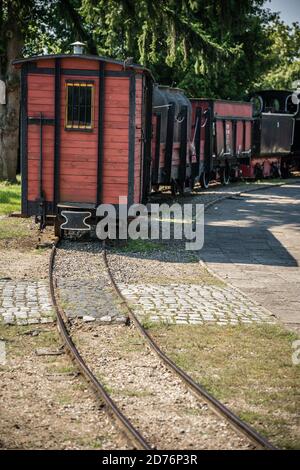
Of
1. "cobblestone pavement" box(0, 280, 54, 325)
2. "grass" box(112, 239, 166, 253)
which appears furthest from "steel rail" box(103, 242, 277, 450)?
"grass" box(112, 239, 166, 253)

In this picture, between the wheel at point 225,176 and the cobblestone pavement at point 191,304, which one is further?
the wheel at point 225,176

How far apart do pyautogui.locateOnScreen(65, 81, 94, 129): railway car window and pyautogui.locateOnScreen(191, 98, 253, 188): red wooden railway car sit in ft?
39.0

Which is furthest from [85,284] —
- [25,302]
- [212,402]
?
[212,402]

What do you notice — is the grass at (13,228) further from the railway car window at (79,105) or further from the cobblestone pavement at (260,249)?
the cobblestone pavement at (260,249)

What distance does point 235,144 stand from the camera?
1296 inches

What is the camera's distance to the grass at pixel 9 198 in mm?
21016

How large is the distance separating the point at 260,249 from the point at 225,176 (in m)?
17.0

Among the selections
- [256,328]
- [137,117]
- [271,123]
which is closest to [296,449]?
[256,328]

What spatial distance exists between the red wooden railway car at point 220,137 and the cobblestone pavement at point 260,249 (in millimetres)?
3002

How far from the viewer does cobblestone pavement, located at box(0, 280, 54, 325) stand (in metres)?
10.2

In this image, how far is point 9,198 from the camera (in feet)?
76.6

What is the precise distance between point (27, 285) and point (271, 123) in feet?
88.5

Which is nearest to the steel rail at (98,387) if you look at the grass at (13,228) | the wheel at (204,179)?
the grass at (13,228)

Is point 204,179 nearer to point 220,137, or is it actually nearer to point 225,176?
point 220,137
